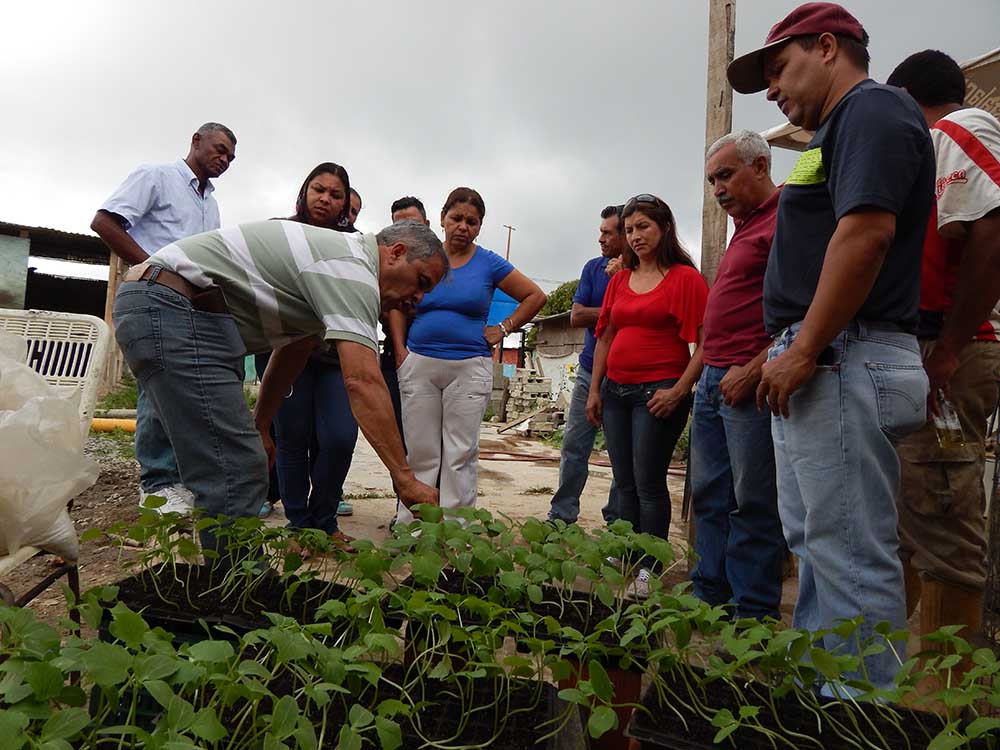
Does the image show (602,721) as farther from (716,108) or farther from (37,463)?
(716,108)

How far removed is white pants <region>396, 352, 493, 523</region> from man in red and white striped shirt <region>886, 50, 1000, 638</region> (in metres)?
A: 1.66

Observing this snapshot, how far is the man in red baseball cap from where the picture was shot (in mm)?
1348

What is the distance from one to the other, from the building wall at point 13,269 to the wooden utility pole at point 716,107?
33.7ft

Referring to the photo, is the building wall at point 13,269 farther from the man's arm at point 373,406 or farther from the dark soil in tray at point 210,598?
the man's arm at point 373,406

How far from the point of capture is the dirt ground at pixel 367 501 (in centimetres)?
254

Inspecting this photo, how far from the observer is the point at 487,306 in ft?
10.2

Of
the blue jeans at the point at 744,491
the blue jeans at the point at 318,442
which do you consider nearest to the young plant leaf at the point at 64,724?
the blue jeans at the point at 744,491

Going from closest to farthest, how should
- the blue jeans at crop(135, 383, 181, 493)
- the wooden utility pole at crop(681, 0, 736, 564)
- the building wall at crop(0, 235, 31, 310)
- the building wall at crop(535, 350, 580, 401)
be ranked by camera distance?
1. the blue jeans at crop(135, 383, 181, 493)
2. the wooden utility pole at crop(681, 0, 736, 564)
3. the building wall at crop(0, 235, 31, 310)
4. the building wall at crop(535, 350, 580, 401)

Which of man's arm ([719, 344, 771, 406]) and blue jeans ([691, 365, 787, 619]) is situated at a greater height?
man's arm ([719, 344, 771, 406])

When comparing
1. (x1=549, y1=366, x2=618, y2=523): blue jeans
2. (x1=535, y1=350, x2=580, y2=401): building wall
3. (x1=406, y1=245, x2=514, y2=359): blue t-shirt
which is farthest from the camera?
(x1=535, y1=350, x2=580, y2=401): building wall

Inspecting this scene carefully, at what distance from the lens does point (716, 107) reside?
154 inches

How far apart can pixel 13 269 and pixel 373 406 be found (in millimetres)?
11111

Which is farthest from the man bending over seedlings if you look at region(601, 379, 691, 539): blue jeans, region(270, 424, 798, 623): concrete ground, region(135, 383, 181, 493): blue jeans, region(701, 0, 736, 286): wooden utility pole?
region(701, 0, 736, 286): wooden utility pole

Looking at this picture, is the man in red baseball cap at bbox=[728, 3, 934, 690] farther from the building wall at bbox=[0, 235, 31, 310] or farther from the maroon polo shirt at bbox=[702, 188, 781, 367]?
the building wall at bbox=[0, 235, 31, 310]
